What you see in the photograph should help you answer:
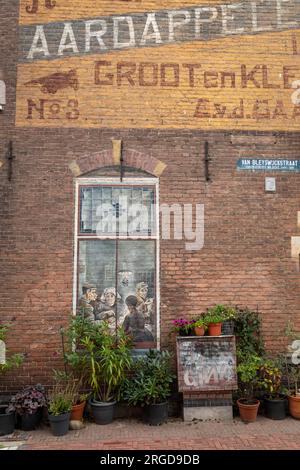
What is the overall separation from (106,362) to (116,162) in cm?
350

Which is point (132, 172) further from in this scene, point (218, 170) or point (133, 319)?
point (133, 319)

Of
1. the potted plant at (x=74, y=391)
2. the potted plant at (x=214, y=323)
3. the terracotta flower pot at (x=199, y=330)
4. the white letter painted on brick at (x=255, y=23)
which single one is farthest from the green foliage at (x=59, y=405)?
the white letter painted on brick at (x=255, y=23)

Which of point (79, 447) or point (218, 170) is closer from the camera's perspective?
point (79, 447)

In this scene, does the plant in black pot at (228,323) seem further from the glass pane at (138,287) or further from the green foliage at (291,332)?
the glass pane at (138,287)

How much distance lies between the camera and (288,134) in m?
8.22

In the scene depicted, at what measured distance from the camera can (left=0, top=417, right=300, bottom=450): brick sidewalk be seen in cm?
595

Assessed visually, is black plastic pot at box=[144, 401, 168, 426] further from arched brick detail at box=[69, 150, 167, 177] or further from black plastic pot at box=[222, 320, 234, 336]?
arched brick detail at box=[69, 150, 167, 177]

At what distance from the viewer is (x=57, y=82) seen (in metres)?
8.12

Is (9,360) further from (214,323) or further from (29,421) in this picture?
(214,323)

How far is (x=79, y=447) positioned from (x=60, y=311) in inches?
91.6

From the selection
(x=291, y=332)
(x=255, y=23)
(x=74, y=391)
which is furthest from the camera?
(x=255, y=23)

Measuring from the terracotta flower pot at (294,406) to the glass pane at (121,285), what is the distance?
2.47m

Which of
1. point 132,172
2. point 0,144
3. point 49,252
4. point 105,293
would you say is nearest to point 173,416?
point 105,293

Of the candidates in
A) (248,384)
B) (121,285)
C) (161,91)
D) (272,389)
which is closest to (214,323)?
(248,384)
